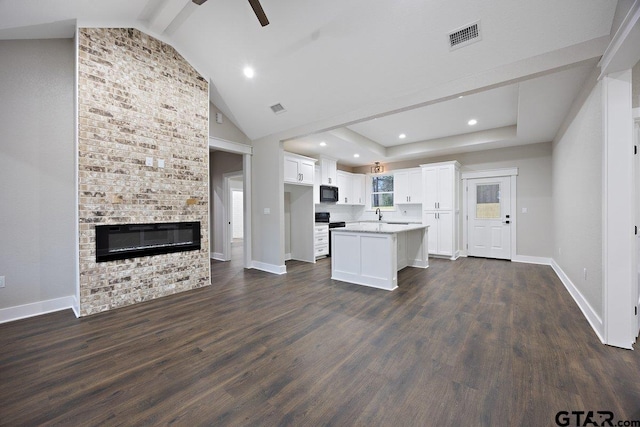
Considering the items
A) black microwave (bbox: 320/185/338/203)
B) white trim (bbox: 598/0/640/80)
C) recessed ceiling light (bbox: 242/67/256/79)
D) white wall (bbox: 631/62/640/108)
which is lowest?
black microwave (bbox: 320/185/338/203)

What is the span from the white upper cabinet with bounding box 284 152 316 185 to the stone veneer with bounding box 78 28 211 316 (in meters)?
1.80

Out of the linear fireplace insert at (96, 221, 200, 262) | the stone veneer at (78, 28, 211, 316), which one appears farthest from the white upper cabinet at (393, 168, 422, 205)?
the linear fireplace insert at (96, 221, 200, 262)

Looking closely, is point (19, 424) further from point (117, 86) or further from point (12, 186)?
point (117, 86)

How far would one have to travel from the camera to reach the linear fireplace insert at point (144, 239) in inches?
128

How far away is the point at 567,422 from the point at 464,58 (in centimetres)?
318

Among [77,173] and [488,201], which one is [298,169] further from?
[488,201]

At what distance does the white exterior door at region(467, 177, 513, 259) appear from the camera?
613cm

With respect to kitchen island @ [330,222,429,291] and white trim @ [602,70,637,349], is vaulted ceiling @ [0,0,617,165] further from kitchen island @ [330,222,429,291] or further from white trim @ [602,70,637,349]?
kitchen island @ [330,222,429,291]

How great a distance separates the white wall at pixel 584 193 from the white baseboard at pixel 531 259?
5.30 feet

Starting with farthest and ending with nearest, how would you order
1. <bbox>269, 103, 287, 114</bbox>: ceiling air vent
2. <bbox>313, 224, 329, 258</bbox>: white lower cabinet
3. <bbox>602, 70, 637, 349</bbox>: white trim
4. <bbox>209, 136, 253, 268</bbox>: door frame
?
<bbox>313, 224, 329, 258</bbox>: white lower cabinet < <bbox>209, 136, 253, 268</bbox>: door frame < <bbox>269, 103, 287, 114</bbox>: ceiling air vent < <bbox>602, 70, 637, 349</bbox>: white trim

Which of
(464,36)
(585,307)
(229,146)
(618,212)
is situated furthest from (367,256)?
(229,146)

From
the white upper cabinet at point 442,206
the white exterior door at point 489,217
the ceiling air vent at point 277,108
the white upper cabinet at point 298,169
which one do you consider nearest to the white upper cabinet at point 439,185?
the white upper cabinet at point 442,206

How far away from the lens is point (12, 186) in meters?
2.96

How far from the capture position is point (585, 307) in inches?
116
